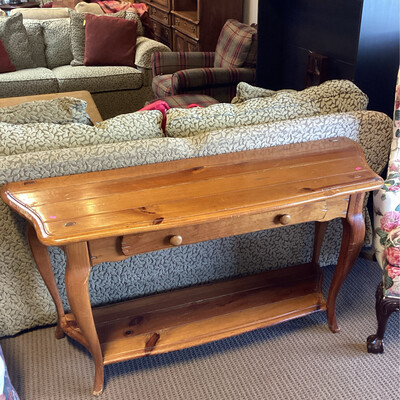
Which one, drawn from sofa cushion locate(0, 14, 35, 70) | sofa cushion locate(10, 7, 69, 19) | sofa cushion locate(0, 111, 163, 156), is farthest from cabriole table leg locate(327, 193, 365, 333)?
sofa cushion locate(10, 7, 69, 19)

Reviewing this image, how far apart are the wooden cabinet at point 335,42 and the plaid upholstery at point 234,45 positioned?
4.8 inches

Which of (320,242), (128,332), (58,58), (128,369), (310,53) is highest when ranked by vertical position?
(310,53)

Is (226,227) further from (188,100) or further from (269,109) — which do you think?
(188,100)

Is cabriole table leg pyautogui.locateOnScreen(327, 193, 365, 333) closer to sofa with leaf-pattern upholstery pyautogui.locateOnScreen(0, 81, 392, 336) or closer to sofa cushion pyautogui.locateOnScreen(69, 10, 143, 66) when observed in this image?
sofa with leaf-pattern upholstery pyautogui.locateOnScreen(0, 81, 392, 336)

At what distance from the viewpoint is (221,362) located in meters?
1.69

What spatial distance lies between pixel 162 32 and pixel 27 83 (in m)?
1.76

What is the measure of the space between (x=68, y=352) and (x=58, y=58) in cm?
297

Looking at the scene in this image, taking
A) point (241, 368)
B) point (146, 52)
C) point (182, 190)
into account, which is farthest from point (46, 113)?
point (146, 52)

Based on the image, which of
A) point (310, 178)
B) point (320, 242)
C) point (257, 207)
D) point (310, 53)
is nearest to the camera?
point (257, 207)

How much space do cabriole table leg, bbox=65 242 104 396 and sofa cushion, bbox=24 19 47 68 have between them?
123 inches

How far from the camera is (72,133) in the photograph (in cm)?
157

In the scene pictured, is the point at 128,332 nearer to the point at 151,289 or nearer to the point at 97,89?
the point at 151,289

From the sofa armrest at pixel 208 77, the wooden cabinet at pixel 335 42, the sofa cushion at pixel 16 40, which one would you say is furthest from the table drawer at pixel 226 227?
the sofa cushion at pixel 16 40

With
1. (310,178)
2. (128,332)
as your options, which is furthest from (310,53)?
(128,332)
